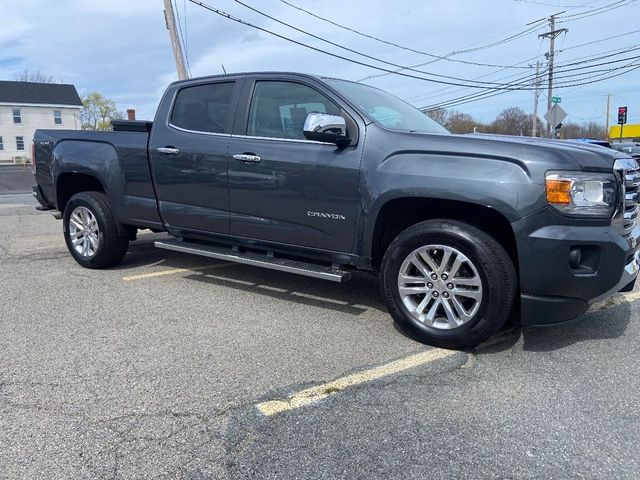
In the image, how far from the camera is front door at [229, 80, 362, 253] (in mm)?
4258

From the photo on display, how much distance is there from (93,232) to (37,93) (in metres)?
57.7

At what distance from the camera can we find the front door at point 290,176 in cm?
426

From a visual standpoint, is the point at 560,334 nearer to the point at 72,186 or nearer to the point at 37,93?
the point at 72,186

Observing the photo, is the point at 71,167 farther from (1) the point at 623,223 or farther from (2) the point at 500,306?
(1) the point at 623,223

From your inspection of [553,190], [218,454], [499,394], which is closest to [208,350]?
[218,454]

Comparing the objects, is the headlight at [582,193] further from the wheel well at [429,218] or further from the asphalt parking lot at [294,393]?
the asphalt parking lot at [294,393]

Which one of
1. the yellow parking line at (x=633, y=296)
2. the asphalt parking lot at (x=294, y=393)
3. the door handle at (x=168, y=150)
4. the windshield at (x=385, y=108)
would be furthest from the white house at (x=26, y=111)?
the yellow parking line at (x=633, y=296)

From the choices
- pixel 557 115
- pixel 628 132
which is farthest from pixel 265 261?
pixel 628 132

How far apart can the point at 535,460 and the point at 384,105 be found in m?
3.19

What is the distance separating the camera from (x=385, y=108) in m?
4.77

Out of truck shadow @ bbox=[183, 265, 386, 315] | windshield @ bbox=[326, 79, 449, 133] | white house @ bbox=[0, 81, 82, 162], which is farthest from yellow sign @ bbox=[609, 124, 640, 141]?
truck shadow @ bbox=[183, 265, 386, 315]

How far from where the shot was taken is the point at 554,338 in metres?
4.11

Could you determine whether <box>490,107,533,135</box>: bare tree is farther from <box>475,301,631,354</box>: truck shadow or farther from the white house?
<box>475,301,631,354</box>: truck shadow

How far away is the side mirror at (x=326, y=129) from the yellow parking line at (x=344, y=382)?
1.68 meters
